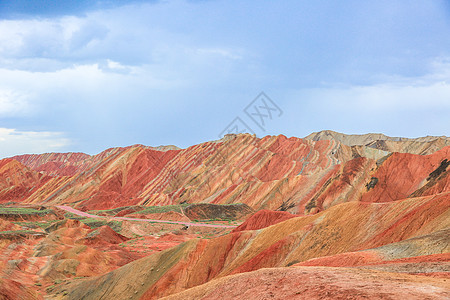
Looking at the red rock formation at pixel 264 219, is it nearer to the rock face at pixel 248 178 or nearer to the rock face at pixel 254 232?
the rock face at pixel 254 232

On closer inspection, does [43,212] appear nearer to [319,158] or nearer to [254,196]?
[254,196]

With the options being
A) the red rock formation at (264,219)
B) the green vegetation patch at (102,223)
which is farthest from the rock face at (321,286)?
the green vegetation patch at (102,223)

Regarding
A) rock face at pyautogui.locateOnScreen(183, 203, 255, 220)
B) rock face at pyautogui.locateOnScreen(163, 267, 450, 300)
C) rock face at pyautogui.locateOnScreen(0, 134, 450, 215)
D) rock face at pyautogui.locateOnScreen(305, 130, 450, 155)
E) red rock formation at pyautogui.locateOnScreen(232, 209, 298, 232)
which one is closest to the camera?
rock face at pyautogui.locateOnScreen(163, 267, 450, 300)

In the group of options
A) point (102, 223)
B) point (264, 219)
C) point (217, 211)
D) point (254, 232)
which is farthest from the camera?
point (217, 211)

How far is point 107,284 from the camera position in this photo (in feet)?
96.7

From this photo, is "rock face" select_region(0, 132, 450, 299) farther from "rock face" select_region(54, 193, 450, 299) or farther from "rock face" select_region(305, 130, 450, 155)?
"rock face" select_region(305, 130, 450, 155)

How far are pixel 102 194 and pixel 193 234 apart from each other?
70041 mm

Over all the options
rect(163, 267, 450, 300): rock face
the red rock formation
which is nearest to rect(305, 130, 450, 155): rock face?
the red rock formation

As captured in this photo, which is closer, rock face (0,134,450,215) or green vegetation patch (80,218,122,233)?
rock face (0,134,450,215)

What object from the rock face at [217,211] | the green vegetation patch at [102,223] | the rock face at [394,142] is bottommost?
the rock face at [217,211]

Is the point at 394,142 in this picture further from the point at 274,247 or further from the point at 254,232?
the point at 274,247

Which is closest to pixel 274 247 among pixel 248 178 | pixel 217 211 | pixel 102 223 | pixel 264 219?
pixel 264 219

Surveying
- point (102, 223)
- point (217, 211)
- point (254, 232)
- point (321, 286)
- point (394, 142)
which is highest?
point (394, 142)

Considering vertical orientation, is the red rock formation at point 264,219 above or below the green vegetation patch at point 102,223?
below
